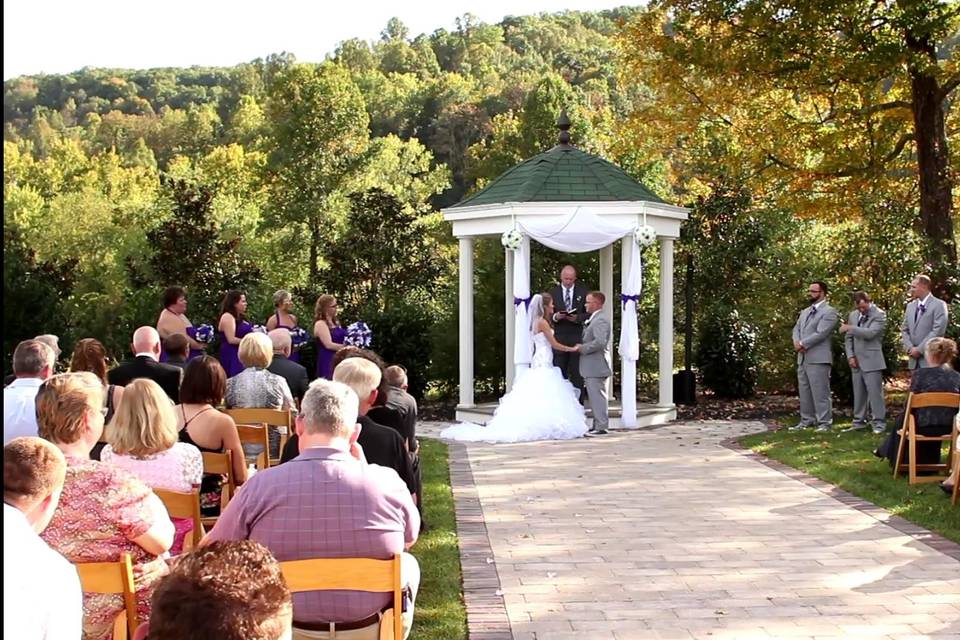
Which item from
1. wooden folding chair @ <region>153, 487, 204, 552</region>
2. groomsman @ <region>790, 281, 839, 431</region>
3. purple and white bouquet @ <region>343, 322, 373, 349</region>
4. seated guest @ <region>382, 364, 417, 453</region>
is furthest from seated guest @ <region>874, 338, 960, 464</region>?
wooden folding chair @ <region>153, 487, 204, 552</region>

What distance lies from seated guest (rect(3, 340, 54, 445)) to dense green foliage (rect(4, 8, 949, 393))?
3835 millimetres

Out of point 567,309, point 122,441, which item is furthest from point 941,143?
point 122,441

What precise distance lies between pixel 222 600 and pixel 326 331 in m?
11.8

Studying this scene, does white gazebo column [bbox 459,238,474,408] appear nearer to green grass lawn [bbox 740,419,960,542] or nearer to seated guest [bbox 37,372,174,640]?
green grass lawn [bbox 740,419,960,542]

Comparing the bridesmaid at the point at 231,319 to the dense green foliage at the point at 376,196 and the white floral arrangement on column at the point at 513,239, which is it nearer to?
the white floral arrangement on column at the point at 513,239

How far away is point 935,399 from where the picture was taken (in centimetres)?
1002

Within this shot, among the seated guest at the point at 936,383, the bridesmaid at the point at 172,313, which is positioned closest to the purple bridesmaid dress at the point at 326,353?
the bridesmaid at the point at 172,313

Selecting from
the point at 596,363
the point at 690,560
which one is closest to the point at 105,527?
the point at 690,560

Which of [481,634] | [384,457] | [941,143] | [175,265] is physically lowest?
[481,634]

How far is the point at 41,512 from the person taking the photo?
333 cm

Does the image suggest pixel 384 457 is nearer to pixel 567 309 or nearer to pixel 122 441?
pixel 122 441

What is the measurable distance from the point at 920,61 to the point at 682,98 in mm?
4243

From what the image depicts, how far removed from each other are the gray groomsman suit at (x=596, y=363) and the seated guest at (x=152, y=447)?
939 centimetres

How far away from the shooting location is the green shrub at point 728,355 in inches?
738
